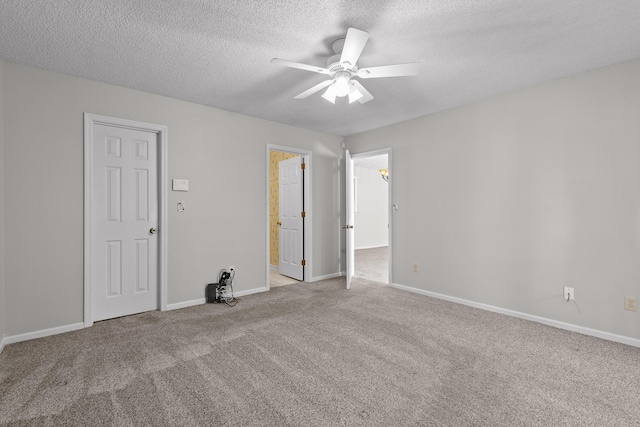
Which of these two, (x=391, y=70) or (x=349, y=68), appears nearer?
(x=391, y=70)

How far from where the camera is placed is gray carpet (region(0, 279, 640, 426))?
5.71 feet

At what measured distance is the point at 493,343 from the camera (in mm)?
2678

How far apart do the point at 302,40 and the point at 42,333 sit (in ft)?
11.2

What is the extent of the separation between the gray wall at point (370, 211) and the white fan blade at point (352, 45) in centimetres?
686

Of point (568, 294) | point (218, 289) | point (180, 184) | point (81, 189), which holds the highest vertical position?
point (180, 184)

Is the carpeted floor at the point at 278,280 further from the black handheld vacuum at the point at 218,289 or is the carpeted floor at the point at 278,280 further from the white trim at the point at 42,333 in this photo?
the white trim at the point at 42,333

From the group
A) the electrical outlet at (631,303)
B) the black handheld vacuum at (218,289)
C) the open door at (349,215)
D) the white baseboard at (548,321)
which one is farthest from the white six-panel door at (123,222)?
the electrical outlet at (631,303)

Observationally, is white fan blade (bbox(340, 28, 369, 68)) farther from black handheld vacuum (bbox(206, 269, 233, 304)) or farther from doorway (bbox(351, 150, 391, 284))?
doorway (bbox(351, 150, 391, 284))

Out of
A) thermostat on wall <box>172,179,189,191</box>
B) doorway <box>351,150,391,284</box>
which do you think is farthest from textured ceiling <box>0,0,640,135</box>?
doorway <box>351,150,391,284</box>

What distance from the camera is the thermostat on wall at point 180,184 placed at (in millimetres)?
3586

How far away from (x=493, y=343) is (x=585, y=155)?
195cm

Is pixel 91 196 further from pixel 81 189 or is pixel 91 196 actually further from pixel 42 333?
pixel 42 333

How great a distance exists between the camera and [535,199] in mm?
3221

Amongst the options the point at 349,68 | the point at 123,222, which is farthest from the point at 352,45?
the point at 123,222
